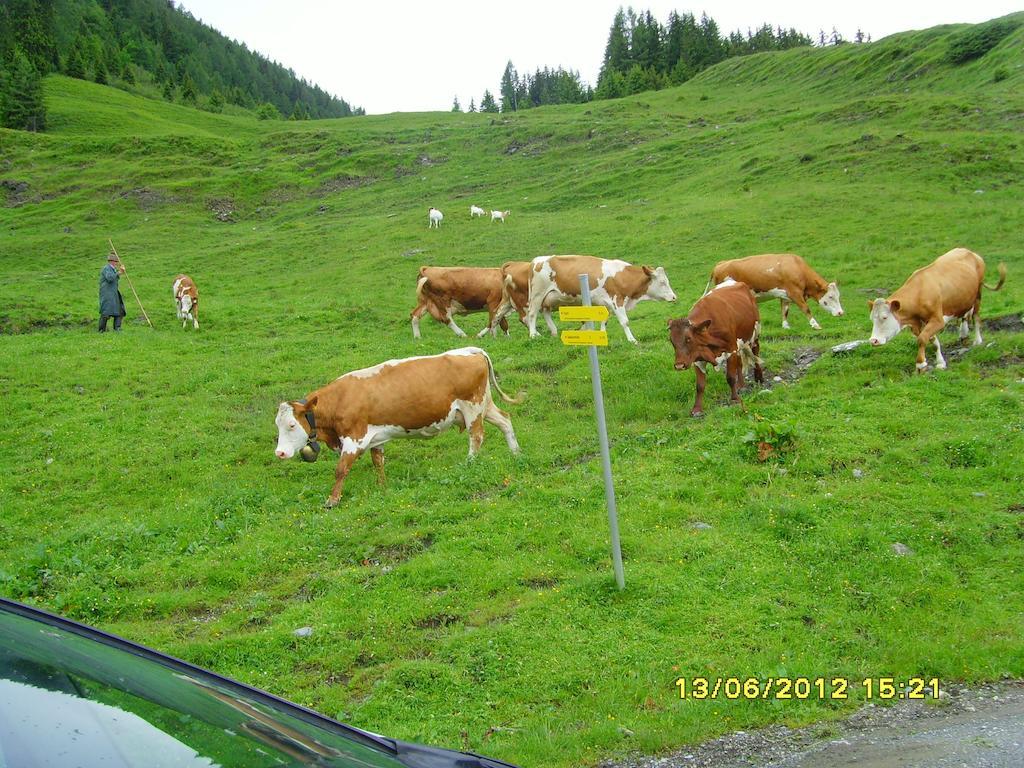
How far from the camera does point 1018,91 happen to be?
40.0 m

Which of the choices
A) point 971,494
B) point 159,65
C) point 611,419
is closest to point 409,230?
point 611,419

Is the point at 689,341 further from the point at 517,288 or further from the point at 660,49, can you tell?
the point at 660,49

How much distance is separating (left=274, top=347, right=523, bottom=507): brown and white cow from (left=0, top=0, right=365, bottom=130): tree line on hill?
7226cm

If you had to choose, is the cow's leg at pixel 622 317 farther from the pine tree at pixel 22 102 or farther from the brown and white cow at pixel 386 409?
the pine tree at pixel 22 102

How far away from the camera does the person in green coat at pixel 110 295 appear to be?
908 inches

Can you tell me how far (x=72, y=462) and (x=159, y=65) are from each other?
122m

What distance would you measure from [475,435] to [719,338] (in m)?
4.81

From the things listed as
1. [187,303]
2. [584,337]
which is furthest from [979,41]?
[584,337]

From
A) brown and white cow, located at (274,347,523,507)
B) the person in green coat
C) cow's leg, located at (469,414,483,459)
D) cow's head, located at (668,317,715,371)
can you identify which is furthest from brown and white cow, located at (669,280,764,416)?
the person in green coat

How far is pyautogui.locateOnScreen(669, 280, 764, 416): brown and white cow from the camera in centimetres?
1409

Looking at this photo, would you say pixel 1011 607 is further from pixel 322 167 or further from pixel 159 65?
pixel 159 65

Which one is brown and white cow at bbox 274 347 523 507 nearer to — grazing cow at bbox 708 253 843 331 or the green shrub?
grazing cow at bbox 708 253 843 331
